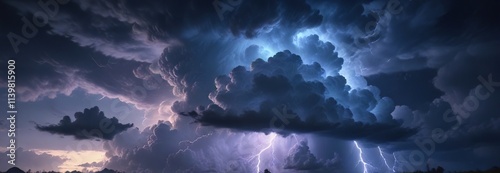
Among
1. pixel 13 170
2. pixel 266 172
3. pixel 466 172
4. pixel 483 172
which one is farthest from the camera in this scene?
pixel 13 170

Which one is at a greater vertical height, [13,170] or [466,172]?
[13,170]

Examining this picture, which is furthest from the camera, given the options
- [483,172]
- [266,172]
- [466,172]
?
[266,172]

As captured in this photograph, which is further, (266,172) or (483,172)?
(266,172)

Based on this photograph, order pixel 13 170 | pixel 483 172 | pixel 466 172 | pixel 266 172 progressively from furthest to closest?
pixel 13 170 < pixel 266 172 < pixel 466 172 < pixel 483 172

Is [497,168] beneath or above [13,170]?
beneath

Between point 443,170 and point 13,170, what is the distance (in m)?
187

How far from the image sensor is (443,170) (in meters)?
52.3

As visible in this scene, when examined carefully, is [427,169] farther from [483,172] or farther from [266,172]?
[266,172]

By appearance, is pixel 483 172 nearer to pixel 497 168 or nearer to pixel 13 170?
pixel 497 168

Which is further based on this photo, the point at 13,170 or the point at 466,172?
the point at 13,170

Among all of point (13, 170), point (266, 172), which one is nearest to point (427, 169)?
point (266, 172)

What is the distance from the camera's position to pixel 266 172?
209 ft

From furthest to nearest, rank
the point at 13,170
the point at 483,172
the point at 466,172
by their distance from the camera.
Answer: the point at 13,170 → the point at 466,172 → the point at 483,172

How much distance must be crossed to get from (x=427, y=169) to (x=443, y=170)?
89.2 inches
